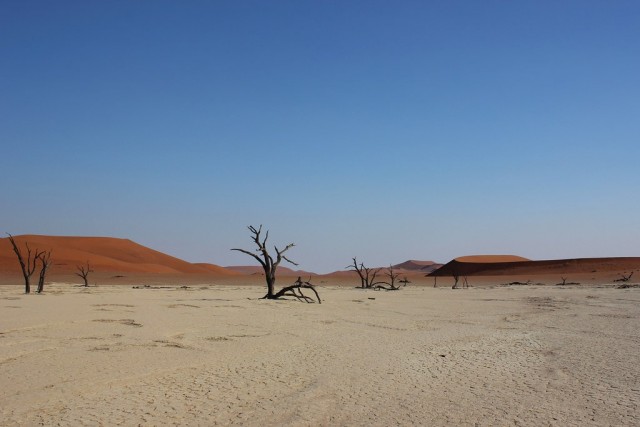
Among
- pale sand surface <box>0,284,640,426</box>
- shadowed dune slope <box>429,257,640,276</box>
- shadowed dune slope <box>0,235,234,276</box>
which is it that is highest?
shadowed dune slope <box>0,235,234,276</box>

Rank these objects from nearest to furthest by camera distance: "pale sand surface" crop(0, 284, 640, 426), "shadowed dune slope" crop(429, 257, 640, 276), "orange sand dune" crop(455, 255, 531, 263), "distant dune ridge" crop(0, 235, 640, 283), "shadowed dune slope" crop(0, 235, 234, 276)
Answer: "pale sand surface" crop(0, 284, 640, 426) → "distant dune ridge" crop(0, 235, 640, 283) → "shadowed dune slope" crop(429, 257, 640, 276) → "shadowed dune slope" crop(0, 235, 234, 276) → "orange sand dune" crop(455, 255, 531, 263)

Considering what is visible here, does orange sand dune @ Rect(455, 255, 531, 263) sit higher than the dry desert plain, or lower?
higher

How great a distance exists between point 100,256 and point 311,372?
212 ft

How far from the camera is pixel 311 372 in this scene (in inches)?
224

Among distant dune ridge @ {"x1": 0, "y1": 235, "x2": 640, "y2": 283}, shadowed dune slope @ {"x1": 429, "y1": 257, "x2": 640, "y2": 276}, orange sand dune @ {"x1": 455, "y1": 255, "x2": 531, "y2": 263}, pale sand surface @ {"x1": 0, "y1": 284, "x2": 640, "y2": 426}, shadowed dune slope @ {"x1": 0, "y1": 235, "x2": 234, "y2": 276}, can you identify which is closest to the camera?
pale sand surface @ {"x1": 0, "y1": 284, "x2": 640, "y2": 426}

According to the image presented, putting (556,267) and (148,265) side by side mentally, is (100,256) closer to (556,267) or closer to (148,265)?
(148,265)

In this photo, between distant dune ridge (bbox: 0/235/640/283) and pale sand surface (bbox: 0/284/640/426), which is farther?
distant dune ridge (bbox: 0/235/640/283)

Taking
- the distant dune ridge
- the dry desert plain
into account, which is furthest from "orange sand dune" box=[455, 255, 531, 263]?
the dry desert plain

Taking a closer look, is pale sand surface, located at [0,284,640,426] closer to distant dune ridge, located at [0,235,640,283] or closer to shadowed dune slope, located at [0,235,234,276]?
distant dune ridge, located at [0,235,640,283]

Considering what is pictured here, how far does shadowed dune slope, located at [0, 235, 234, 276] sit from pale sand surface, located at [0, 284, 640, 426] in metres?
44.9

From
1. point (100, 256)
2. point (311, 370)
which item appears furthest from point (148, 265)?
point (311, 370)

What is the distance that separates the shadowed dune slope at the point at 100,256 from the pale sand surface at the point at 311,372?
44863mm

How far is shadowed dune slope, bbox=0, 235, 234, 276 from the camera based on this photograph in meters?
52.8

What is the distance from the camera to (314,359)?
6430 mm
